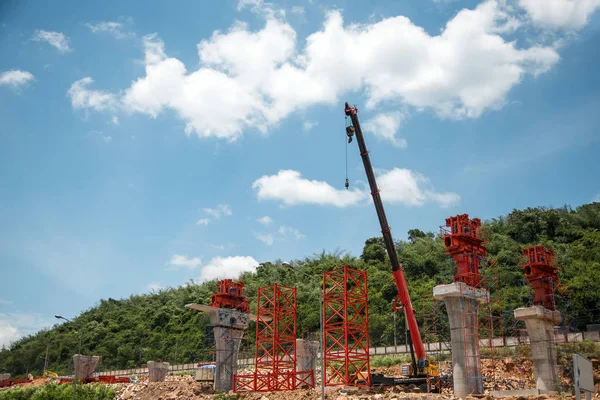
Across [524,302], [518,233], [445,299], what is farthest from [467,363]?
[518,233]

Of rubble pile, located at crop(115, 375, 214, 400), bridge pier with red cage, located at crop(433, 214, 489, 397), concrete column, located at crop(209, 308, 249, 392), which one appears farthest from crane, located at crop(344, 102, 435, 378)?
rubble pile, located at crop(115, 375, 214, 400)

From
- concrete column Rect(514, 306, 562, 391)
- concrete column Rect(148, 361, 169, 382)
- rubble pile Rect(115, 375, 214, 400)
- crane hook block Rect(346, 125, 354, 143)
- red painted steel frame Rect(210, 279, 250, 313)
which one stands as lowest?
rubble pile Rect(115, 375, 214, 400)

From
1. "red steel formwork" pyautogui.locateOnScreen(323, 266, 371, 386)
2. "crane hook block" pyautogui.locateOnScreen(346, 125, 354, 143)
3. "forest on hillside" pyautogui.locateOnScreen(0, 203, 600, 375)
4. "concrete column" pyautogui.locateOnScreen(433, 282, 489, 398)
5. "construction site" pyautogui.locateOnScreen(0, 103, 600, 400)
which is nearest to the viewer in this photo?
"concrete column" pyautogui.locateOnScreen(433, 282, 489, 398)

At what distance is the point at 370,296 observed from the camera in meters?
75.9

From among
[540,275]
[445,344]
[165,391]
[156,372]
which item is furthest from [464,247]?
[156,372]

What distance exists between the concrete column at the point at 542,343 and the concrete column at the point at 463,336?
5.35 m

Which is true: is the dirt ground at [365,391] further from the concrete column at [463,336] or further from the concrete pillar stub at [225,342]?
the concrete pillar stub at [225,342]

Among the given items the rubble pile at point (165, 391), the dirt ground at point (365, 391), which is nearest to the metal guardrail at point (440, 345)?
the dirt ground at point (365, 391)

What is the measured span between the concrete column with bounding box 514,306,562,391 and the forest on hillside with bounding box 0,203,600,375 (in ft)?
29.4

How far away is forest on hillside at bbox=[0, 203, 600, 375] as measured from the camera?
2511 inches

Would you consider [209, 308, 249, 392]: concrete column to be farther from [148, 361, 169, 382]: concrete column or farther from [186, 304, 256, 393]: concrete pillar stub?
[148, 361, 169, 382]: concrete column

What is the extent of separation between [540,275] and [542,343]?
486cm

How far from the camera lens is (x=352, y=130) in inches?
1610

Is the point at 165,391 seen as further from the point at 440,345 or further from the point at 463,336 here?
the point at 463,336
